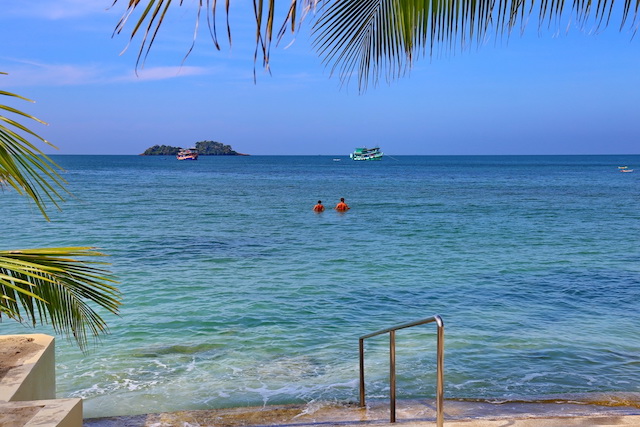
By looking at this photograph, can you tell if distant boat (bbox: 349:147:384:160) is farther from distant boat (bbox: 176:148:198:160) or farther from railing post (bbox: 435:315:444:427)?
railing post (bbox: 435:315:444:427)

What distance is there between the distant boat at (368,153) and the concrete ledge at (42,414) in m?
148

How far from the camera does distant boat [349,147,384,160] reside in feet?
491

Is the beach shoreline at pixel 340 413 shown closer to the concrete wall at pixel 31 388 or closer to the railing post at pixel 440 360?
the concrete wall at pixel 31 388

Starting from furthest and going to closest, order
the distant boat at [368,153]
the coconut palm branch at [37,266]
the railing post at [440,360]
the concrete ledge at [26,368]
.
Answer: the distant boat at [368,153] < the concrete ledge at [26,368] < the railing post at [440,360] < the coconut palm branch at [37,266]

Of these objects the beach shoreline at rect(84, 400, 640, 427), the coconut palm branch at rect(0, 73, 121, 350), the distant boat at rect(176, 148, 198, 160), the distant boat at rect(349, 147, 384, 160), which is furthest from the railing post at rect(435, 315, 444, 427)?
the distant boat at rect(176, 148, 198, 160)

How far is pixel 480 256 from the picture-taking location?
1931cm

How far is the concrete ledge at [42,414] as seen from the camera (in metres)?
3.30

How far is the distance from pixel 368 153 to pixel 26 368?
14731 centimetres

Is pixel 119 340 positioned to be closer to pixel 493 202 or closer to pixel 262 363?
pixel 262 363

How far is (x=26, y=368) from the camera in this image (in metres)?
4.97

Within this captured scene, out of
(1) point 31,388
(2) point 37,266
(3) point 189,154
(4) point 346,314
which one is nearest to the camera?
(2) point 37,266

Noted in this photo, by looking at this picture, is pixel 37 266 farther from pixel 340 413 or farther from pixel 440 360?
pixel 340 413

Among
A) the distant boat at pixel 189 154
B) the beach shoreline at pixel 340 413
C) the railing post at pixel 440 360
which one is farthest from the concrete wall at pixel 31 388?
the distant boat at pixel 189 154

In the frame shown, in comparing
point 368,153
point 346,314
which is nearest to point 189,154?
point 368,153
